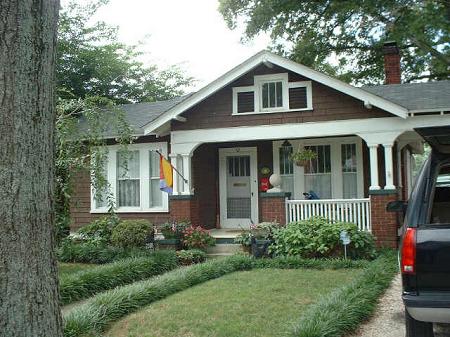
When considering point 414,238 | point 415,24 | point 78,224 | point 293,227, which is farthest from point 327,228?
point 415,24

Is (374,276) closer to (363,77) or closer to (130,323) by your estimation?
(130,323)

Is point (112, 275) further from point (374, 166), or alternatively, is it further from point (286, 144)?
point (286, 144)

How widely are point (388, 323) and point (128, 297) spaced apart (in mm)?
3380

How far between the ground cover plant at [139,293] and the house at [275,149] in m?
2.35

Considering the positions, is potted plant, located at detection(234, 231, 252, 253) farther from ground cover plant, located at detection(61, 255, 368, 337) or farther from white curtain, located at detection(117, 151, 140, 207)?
white curtain, located at detection(117, 151, 140, 207)

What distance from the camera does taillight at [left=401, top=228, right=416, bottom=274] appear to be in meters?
3.90

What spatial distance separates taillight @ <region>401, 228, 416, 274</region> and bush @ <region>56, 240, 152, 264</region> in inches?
311

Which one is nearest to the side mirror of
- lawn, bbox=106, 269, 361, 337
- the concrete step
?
lawn, bbox=106, 269, 361, 337

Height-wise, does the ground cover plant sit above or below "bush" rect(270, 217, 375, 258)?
below

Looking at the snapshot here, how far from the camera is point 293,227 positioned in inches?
445

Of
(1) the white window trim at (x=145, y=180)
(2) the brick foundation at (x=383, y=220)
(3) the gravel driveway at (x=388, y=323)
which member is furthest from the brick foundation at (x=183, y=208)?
(3) the gravel driveway at (x=388, y=323)

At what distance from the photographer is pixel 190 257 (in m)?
11.2

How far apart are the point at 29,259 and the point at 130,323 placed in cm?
Result: 387

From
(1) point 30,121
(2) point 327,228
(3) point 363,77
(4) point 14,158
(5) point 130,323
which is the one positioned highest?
(3) point 363,77
